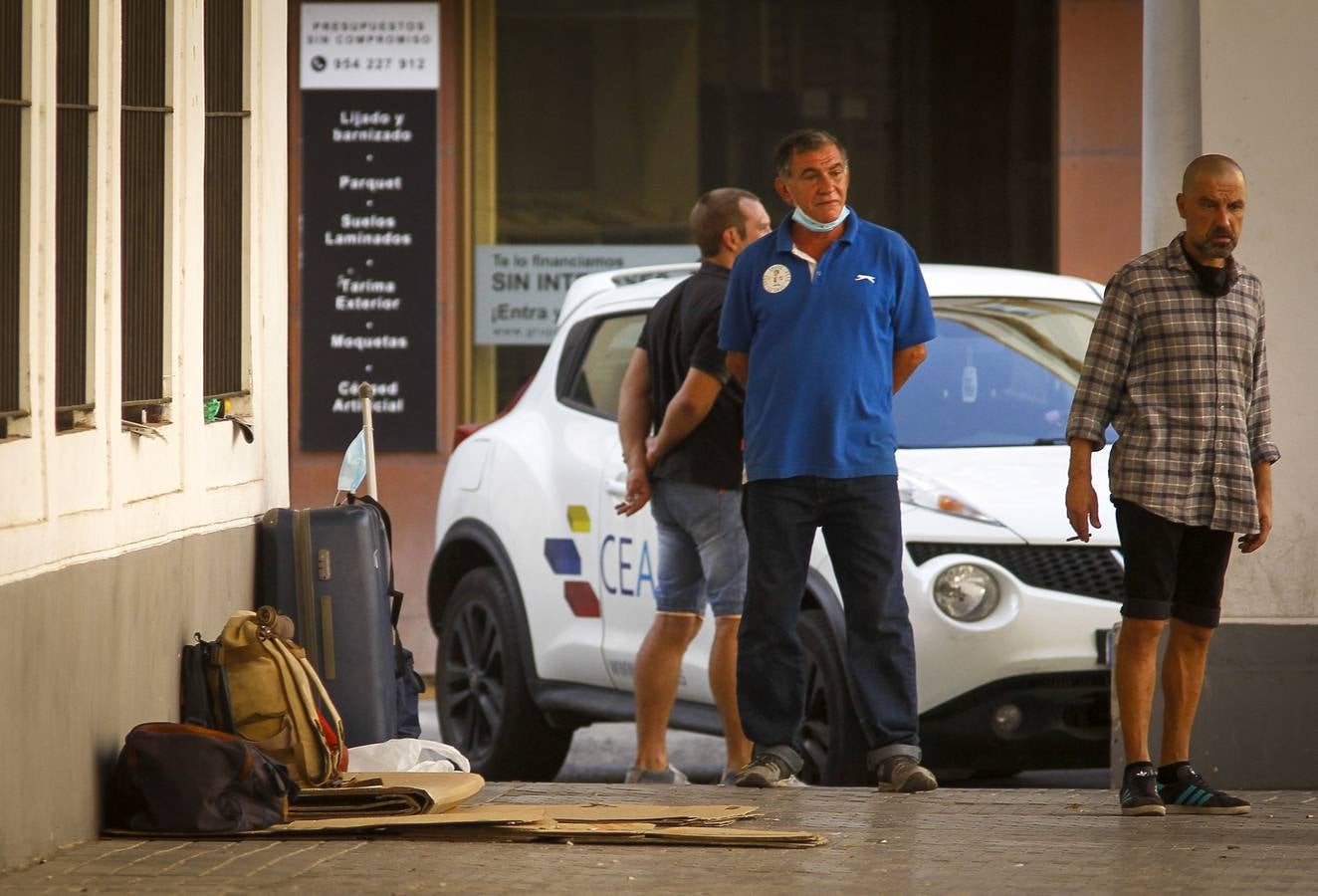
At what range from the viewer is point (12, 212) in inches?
229

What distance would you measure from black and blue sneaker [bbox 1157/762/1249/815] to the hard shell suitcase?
7.70 ft

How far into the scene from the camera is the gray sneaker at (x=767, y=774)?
Answer: 24.3 ft

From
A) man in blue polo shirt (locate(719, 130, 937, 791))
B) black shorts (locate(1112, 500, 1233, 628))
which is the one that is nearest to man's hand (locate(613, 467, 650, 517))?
man in blue polo shirt (locate(719, 130, 937, 791))

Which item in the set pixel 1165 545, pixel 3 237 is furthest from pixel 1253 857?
pixel 3 237

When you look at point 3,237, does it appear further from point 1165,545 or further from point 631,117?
point 631,117

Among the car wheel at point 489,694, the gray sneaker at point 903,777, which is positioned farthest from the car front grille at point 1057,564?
the car wheel at point 489,694

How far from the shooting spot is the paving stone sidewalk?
5.45 m

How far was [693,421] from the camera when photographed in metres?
8.03

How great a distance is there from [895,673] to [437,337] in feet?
23.9

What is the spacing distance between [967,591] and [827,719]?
2.05ft

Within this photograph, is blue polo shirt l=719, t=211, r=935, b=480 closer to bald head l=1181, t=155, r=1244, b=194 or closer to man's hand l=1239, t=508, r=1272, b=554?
bald head l=1181, t=155, r=1244, b=194

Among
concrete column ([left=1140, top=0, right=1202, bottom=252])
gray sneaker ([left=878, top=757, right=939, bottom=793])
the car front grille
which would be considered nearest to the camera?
gray sneaker ([left=878, top=757, right=939, bottom=793])

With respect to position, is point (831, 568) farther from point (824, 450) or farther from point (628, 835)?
point (628, 835)

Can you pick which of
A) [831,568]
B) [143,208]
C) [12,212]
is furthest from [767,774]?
[12,212]
